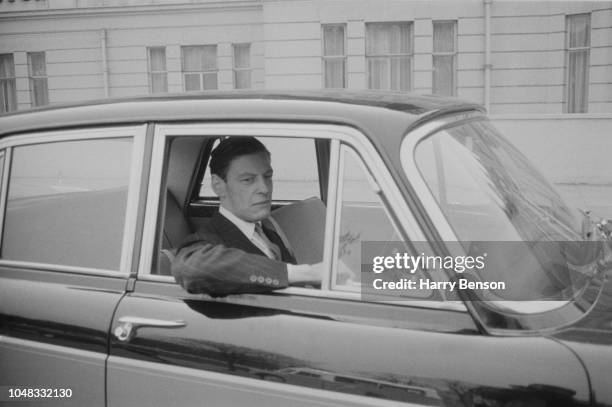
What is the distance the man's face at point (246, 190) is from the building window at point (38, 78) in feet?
59.5

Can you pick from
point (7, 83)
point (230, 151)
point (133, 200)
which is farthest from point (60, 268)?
point (7, 83)

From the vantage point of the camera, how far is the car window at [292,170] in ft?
8.80

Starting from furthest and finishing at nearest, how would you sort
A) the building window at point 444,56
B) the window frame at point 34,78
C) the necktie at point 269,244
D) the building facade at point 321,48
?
1. the window frame at point 34,78
2. the building window at point 444,56
3. the building facade at point 321,48
4. the necktie at point 269,244

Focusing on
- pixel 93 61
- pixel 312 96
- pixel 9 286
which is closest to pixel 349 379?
pixel 312 96

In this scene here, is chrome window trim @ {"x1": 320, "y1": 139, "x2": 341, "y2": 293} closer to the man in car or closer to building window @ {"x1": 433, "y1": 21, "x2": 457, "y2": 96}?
the man in car

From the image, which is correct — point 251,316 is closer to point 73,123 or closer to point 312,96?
point 312,96

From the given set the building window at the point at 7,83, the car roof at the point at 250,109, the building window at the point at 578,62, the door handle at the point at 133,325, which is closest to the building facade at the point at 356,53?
the building window at the point at 578,62

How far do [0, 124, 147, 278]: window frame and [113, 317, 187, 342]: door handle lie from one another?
0.19 metres

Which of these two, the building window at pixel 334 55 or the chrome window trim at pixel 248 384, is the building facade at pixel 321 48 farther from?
the chrome window trim at pixel 248 384

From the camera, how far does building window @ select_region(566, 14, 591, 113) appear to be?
14266mm

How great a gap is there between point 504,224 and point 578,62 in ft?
47.3

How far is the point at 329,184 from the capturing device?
1.89m

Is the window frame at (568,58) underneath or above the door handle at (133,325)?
above

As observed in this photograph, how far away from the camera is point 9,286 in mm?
2281
